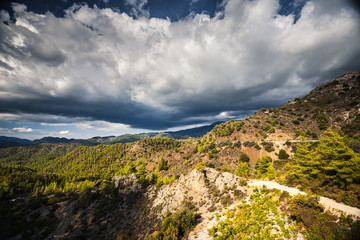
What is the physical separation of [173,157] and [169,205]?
6812 centimetres

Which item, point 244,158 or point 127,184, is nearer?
point 127,184

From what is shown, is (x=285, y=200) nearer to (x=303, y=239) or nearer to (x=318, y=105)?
(x=303, y=239)

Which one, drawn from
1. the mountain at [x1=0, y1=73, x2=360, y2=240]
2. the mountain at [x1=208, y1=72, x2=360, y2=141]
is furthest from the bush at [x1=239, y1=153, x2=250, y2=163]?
the mountain at [x1=208, y1=72, x2=360, y2=141]

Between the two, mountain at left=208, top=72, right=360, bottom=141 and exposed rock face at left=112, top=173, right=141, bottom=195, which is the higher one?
mountain at left=208, top=72, right=360, bottom=141

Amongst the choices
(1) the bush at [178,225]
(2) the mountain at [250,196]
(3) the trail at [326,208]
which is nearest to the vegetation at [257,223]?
(2) the mountain at [250,196]

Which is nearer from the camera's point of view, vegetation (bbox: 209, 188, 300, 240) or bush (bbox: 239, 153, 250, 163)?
vegetation (bbox: 209, 188, 300, 240)

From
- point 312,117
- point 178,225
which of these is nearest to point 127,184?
point 178,225

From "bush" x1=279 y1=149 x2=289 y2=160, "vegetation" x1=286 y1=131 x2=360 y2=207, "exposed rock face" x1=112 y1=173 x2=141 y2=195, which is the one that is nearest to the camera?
"vegetation" x1=286 y1=131 x2=360 y2=207

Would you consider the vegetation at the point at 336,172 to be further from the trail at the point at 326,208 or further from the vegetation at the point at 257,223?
the vegetation at the point at 257,223

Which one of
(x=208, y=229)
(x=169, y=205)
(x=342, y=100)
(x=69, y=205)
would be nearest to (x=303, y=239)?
(x=208, y=229)

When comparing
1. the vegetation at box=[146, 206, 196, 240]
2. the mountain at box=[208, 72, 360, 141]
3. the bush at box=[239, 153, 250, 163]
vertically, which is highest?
the mountain at box=[208, 72, 360, 141]

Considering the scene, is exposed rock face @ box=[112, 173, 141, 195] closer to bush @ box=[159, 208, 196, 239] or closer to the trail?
bush @ box=[159, 208, 196, 239]

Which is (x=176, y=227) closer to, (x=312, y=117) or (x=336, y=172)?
(x=336, y=172)

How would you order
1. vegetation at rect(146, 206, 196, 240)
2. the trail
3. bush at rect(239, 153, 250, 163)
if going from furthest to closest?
1. bush at rect(239, 153, 250, 163)
2. vegetation at rect(146, 206, 196, 240)
3. the trail
